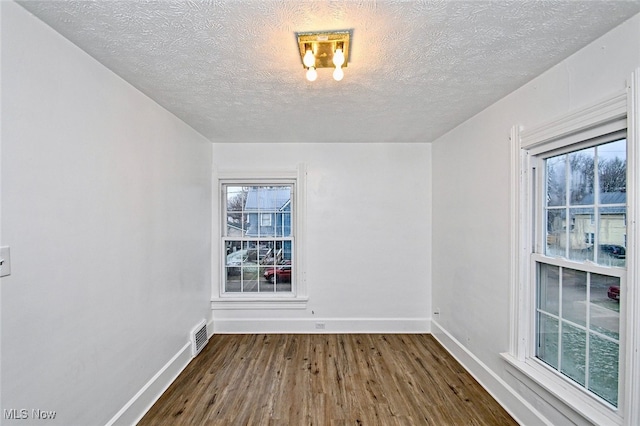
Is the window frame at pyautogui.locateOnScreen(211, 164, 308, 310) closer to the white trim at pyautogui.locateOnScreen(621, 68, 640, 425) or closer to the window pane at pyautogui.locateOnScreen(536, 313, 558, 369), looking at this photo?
the window pane at pyautogui.locateOnScreen(536, 313, 558, 369)

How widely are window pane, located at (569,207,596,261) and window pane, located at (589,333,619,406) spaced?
46 centimetres

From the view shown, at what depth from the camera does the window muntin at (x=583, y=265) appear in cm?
138

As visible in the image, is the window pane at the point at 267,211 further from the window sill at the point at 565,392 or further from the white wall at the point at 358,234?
the window sill at the point at 565,392

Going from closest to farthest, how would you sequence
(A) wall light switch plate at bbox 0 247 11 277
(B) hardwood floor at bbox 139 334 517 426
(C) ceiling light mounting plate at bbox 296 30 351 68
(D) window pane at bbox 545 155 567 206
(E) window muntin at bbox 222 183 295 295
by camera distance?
(A) wall light switch plate at bbox 0 247 11 277 → (C) ceiling light mounting plate at bbox 296 30 351 68 → (D) window pane at bbox 545 155 567 206 → (B) hardwood floor at bbox 139 334 517 426 → (E) window muntin at bbox 222 183 295 295

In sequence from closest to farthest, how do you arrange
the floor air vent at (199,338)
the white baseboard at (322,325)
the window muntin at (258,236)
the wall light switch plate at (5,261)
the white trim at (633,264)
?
the wall light switch plate at (5,261)
the white trim at (633,264)
the floor air vent at (199,338)
the white baseboard at (322,325)
the window muntin at (258,236)

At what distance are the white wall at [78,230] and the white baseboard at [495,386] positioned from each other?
9.05 ft

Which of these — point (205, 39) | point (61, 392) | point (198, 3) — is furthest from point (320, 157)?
point (61, 392)

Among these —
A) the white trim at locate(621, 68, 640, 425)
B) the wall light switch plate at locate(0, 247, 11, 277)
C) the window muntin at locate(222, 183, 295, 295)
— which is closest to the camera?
the wall light switch plate at locate(0, 247, 11, 277)

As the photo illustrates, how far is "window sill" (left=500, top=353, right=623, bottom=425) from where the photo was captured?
4.48 feet

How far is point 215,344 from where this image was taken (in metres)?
3.02

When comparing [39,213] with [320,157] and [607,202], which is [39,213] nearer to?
[320,157]

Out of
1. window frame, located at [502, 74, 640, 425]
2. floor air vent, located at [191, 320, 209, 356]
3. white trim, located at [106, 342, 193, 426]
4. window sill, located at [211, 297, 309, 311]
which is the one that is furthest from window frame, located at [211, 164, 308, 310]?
window frame, located at [502, 74, 640, 425]

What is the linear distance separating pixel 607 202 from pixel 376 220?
2110 millimetres

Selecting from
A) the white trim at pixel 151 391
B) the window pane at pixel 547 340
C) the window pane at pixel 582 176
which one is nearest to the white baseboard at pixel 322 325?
the white trim at pixel 151 391
